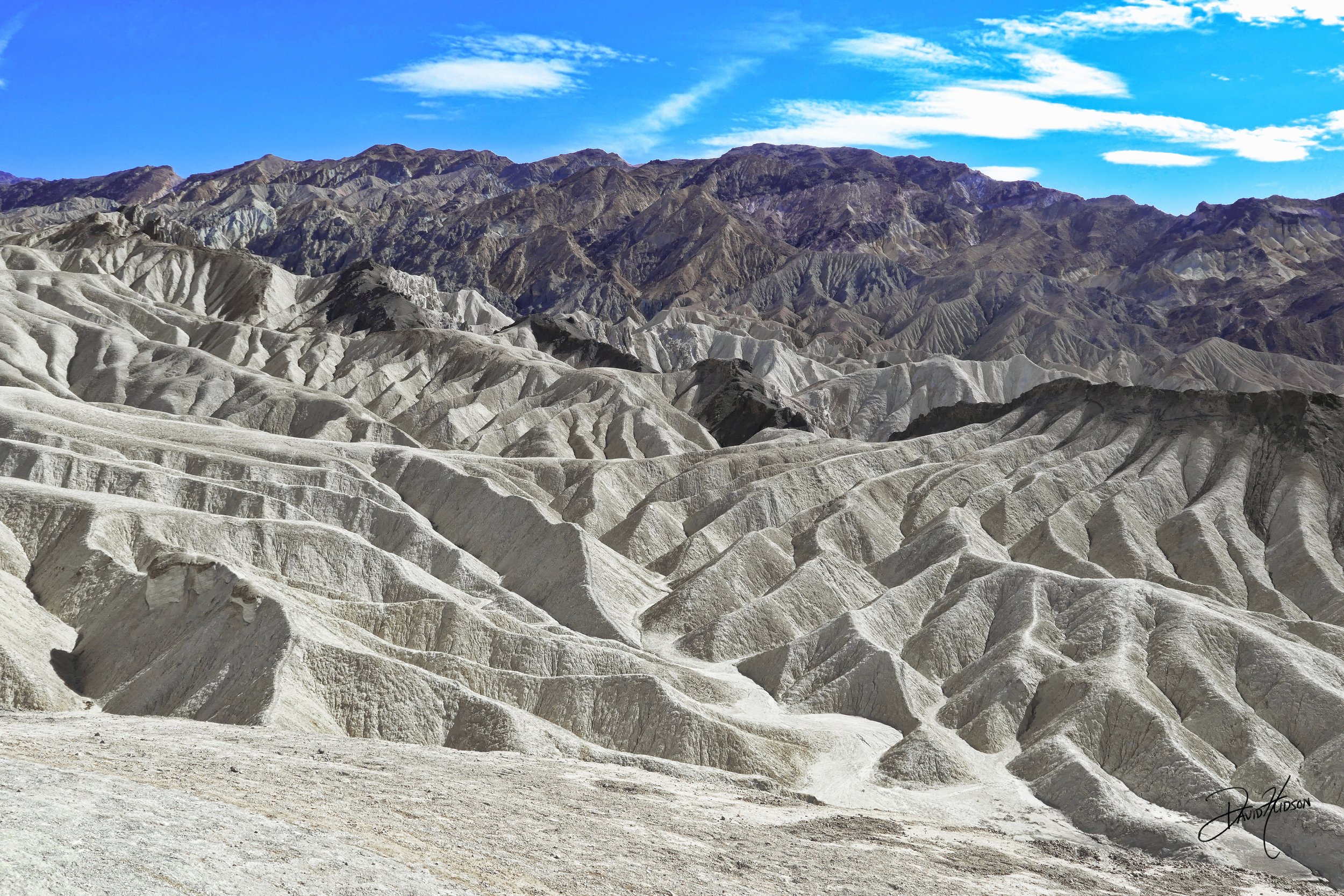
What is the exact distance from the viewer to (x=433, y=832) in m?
25.8

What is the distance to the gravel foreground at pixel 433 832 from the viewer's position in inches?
797

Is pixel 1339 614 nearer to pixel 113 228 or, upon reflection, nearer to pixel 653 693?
pixel 653 693

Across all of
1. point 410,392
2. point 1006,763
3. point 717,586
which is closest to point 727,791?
point 1006,763

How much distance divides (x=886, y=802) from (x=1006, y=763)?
789 centimetres

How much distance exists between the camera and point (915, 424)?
11269 centimetres
